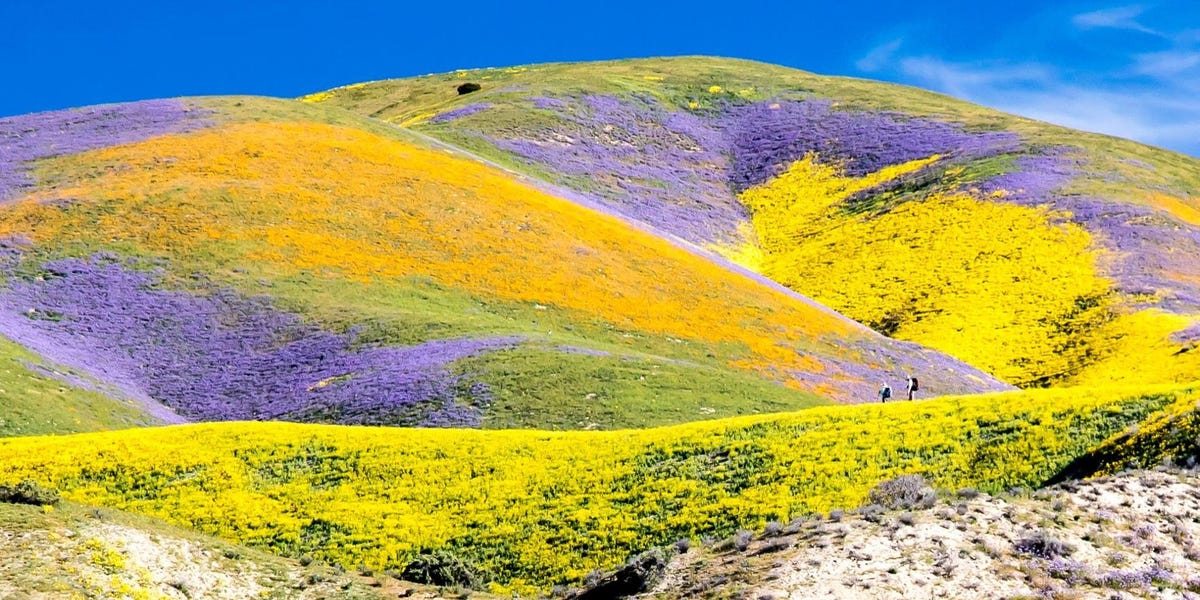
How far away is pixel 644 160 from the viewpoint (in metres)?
114

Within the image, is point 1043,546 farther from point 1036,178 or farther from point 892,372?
point 1036,178

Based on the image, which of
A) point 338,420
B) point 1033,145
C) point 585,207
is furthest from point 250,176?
point 1033,145

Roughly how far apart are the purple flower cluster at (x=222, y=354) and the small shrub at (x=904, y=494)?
22557mm

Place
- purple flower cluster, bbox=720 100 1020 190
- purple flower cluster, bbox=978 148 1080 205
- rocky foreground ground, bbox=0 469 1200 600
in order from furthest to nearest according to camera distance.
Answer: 1. purple flower cluster, bbox=720 100 1020 190
2. purple flower cluster, bbox=978 148 1080 205
3. rocky foreground ground, bbox=0 469 1200 600

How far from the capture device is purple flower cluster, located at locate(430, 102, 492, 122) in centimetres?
11672

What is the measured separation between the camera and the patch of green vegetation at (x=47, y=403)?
137 feet

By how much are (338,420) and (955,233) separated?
188 ft

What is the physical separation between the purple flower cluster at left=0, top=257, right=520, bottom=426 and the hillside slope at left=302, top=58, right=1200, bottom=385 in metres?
32.9

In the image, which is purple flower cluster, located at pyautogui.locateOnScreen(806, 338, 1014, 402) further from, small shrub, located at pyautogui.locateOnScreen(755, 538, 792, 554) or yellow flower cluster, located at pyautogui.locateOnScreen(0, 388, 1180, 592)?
small shrub, located at pyautogui.locateOnScreen(755, 538, 792, 554)

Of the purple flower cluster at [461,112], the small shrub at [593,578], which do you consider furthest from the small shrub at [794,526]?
the purple flower cluster at [461,112]

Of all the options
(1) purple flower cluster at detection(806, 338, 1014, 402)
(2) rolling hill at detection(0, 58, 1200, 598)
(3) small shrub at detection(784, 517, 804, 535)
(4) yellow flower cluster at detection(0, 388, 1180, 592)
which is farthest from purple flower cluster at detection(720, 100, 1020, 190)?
(3) small shrub at detection(784, 517, 804, 535)

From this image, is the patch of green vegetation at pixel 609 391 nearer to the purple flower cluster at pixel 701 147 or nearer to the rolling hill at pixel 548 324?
the rolling hill at pixel 548 324

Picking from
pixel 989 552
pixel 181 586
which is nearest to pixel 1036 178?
pixel 989 552

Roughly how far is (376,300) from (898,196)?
57.2 m
